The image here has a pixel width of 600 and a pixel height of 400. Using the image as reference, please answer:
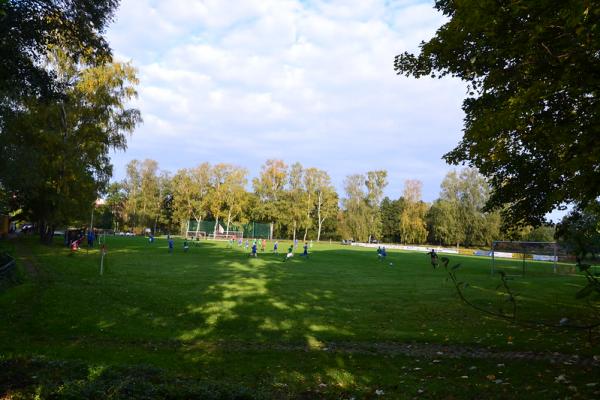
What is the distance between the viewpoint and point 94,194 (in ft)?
113

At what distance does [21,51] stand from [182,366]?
1081 cm

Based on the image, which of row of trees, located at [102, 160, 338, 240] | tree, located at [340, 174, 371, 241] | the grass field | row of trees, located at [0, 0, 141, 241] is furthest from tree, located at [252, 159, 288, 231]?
the grass field

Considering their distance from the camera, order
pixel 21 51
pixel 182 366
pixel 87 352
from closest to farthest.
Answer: pixel 182 366 < pixel 87 352 < pixel 21 51

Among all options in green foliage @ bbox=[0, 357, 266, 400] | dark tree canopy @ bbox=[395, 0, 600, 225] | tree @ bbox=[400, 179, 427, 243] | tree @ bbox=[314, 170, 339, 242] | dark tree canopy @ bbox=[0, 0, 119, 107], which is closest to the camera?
green foliage @ bbox=[0, 357, 266, 400]

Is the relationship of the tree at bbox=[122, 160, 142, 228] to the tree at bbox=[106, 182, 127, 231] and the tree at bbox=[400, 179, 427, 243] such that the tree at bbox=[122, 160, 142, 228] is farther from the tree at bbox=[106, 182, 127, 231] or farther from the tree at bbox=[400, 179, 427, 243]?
the tree at bbox=[400, 179, 427, 243]

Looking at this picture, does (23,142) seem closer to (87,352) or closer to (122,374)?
(87,352)

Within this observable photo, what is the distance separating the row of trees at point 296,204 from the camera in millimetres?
80750

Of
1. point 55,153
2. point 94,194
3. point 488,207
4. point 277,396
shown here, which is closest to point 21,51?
point 277,396

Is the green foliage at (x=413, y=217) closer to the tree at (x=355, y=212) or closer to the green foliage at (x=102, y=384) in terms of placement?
the tree at (x=355, y=212)

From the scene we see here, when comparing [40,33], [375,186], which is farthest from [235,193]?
[40,33]

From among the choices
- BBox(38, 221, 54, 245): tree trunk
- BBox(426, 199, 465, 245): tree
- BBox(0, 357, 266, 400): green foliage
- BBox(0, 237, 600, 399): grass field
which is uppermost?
BBox(426, 199, 465, 245): tree

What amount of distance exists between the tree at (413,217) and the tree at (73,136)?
2503 inches

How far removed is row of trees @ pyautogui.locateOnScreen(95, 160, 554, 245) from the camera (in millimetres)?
80750

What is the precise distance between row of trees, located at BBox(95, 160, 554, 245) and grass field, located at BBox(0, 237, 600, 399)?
6643cm
